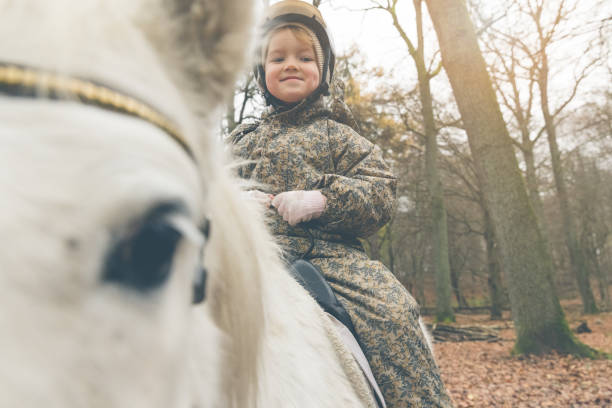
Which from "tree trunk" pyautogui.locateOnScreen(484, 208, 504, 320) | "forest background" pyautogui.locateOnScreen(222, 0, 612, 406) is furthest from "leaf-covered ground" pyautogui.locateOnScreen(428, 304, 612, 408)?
"tree trunk" pyautogui.locateOnScreen(484, 208, 504, 320)

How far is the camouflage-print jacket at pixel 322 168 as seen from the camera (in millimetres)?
1805

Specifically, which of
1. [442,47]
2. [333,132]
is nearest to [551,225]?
[442,47]

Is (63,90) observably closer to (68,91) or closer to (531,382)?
(68,91)

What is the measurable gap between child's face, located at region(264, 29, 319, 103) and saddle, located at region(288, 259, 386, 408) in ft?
3.12

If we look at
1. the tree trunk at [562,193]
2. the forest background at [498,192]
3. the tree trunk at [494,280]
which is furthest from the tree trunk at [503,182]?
the tree trunk at [494,280]

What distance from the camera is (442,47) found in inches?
260

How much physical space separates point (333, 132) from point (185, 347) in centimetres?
157

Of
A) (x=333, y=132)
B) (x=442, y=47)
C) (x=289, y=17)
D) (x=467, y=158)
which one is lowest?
(x=333, y=132)

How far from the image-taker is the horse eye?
1.92ft

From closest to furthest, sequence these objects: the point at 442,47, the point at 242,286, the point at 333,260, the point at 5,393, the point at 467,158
Result: the point at 5,393 → the point at 242,286 → the point at 333,260 → the point at 442,47 → the point at 467,158

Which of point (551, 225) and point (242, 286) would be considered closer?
point (242, 286)

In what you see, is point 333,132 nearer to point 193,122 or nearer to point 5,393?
point 193,122

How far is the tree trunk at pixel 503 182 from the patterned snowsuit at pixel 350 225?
16.4ft

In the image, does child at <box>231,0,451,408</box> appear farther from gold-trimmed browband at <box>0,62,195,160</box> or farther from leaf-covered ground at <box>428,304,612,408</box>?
leaf-covered ground at <box>428,304,612,408</box>
